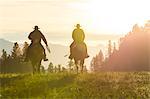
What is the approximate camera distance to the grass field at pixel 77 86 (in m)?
30.9

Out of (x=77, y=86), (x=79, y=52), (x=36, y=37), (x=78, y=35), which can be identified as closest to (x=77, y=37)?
(x=78, y=35)

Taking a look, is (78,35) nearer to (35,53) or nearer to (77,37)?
(77,37)

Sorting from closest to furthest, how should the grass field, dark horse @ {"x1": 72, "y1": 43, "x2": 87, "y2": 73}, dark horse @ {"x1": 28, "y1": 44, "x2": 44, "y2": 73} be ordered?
the grass field < dark horse @ {"x1": 28, "y1": 44, "x2": 44, "y2": 73} < dark horse @ {"x1": 72, "y1": 43, "x2": 87, "y2": 73}

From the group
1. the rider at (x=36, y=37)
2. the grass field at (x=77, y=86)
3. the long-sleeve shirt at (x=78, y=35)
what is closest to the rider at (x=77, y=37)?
the long-sleeve shirt at (x=78, y=35)

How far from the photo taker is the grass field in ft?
102

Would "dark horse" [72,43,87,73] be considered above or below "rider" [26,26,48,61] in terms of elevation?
below

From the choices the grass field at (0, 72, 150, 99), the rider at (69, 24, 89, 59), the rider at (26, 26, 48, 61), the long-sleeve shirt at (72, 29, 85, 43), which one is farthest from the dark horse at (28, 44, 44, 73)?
the grass field at (0, 72, 150, 99)

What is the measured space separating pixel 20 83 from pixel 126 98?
8.29 meters

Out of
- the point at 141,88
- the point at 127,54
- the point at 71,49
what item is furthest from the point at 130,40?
the point at 141,88

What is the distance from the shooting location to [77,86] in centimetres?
3362

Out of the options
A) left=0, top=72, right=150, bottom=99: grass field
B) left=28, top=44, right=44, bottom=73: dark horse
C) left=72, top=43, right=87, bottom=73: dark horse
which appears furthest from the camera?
left=72, top=43, right=87, bottom=73: dark horse

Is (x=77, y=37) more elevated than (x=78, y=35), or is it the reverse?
(x=78, y=35)

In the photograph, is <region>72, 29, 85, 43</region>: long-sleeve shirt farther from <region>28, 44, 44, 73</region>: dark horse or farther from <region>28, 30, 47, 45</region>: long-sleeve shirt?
<region>28, 44, 44, 73</region>: dark horse

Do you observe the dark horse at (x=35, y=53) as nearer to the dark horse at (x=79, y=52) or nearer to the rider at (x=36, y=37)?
the rider at (x=36, y=37)
